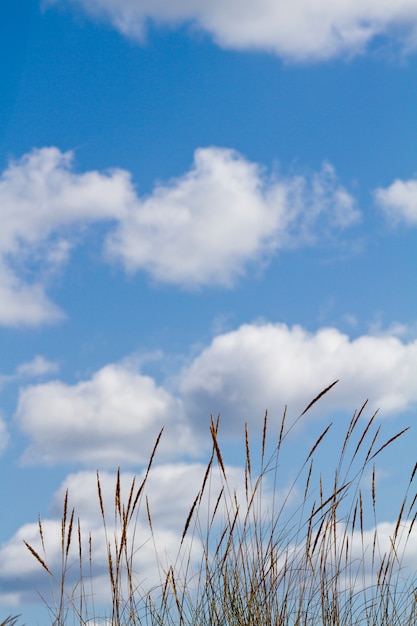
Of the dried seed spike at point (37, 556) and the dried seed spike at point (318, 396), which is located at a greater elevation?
the dried seed spike at point (318, 396)

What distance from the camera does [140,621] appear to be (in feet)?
10.7

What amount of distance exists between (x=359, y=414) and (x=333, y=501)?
17.1 inches

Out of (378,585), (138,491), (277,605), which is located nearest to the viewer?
(138,491)

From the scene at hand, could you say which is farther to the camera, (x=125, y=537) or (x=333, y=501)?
(x=333, y=501)

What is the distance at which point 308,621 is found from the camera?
326 centimetres

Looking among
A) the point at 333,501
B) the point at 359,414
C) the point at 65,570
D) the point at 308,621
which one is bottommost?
the point at 308,621

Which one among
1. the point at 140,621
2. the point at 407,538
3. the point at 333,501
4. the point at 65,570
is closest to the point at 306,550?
the point at 333,501

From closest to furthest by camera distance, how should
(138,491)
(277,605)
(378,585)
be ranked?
(138,491)
(277,605)
(378,585)

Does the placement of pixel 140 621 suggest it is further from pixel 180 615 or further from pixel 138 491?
pixel 138 491

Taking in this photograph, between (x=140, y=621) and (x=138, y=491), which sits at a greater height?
(x=138, y=491)

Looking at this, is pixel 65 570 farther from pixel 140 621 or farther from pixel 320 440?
pixel 320 440

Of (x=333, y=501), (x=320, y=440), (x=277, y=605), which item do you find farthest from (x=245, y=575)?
(x=320, y=440)

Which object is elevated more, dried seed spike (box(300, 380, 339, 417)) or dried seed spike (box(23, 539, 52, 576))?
dried seed spike (box(300, 380, 339, 417))

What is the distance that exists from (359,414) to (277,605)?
2.92ft
